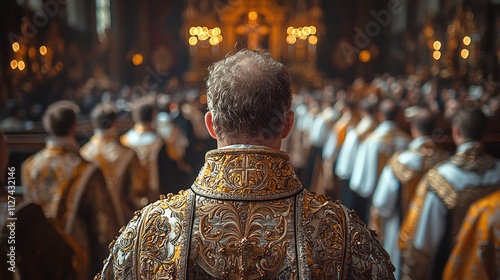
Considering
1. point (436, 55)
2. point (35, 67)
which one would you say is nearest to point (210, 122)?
point (35, 67)

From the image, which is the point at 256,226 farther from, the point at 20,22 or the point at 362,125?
the point at 20,22

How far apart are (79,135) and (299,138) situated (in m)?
4.31

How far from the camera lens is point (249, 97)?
1376mm

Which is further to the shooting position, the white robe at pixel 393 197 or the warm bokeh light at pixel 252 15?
the warm bokeh light at pixel 252 15

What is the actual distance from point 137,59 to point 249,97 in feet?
73.9

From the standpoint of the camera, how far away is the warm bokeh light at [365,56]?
898 inches

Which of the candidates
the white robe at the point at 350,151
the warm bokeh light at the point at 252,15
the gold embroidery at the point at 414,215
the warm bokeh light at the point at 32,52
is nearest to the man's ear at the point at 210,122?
the gold embroidery at the point at 414,215

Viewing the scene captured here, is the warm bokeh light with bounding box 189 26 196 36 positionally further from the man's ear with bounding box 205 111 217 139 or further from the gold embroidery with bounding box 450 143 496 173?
the man's ear with bounding box 205 111 217 139

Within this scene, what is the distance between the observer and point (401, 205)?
4.50m

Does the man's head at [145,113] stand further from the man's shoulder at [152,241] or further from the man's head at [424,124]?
the man's shoulder at [152,241]

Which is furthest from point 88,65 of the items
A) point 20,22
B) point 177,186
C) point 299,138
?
point 177,186

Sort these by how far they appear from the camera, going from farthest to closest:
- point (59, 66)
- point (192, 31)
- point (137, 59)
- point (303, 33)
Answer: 1. point (137, 59)
2. point (303, 33)
3. point (192, 31)
4. point (59, 66)

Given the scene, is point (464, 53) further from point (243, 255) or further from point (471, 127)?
point (243, 255)

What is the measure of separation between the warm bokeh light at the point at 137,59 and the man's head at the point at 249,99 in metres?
22.3
